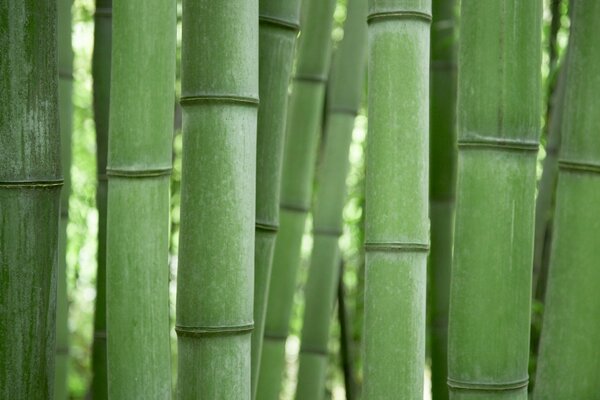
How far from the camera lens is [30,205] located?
135 cm

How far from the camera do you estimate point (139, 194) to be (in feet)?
4.63

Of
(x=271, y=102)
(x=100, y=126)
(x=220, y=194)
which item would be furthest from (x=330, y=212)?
(x=220, y=194)

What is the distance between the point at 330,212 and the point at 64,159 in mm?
823

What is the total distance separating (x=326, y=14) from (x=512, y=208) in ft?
3.10

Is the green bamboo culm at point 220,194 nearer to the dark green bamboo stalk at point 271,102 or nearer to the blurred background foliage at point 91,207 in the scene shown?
the dark green bamboo stalk at point 271,102

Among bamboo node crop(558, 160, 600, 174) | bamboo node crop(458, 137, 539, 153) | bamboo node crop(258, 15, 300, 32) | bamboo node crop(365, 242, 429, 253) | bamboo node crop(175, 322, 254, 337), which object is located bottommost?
bamboo node crop(175, 322, 254, 337)

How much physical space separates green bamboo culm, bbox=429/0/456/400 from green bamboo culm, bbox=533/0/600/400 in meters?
0.93

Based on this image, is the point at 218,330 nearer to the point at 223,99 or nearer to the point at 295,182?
the point at 223,99

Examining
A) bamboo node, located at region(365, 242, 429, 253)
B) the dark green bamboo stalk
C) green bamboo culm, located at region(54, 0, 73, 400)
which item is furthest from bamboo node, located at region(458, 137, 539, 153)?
green bamboo culm, located at region(54, 0, 73, 400)

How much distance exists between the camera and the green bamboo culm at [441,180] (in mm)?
2686

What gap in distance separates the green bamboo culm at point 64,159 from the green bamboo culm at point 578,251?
3.42ft

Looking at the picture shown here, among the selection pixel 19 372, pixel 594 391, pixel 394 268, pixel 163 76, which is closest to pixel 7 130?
pixel 163 76

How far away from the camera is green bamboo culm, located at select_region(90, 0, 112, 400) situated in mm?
2262

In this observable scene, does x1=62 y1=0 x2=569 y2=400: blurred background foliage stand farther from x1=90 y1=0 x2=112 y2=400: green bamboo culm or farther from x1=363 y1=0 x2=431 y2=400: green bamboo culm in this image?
x1=363 y1=0 x2=431 y2=400: green bamboo culm
